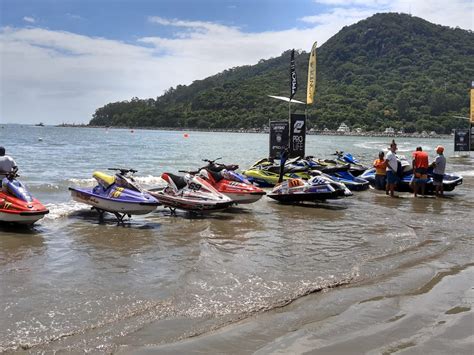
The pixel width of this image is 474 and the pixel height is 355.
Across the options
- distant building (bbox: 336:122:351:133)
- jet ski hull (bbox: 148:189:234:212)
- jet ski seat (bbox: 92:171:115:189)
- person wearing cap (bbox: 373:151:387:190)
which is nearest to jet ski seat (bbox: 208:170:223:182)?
jet ski hull (bbox: 148:189:234:212)

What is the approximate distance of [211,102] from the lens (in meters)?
164

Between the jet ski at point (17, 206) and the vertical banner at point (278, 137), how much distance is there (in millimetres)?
9801

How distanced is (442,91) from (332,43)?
57.7 meters

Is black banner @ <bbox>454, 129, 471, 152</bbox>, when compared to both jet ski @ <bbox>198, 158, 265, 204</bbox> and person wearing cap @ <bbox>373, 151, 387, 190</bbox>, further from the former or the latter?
jet ski @ <bbox>198, 158, 265, 204</bbox>

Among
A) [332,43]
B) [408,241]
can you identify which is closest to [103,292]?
[408,241]

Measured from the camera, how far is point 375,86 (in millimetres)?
→ 145125

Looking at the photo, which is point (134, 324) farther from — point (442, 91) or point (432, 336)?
point (442, 91)

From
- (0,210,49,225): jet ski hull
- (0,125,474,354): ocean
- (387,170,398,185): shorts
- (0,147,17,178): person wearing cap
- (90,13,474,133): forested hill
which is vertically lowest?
(0,125,474,354): ocean

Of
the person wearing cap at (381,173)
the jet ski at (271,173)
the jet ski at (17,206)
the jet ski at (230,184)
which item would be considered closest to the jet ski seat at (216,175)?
the jet ski at (230,184)

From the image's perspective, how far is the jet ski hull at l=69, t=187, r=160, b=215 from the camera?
9406 mm

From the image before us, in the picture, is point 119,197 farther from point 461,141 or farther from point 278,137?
point 461,141

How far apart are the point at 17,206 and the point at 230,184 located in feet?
15.4

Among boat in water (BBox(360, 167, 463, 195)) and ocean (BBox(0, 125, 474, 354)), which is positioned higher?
boat in water (BBox(360, 167, 463, 195))

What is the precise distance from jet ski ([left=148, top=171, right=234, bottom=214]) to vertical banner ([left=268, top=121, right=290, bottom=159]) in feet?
22.0
